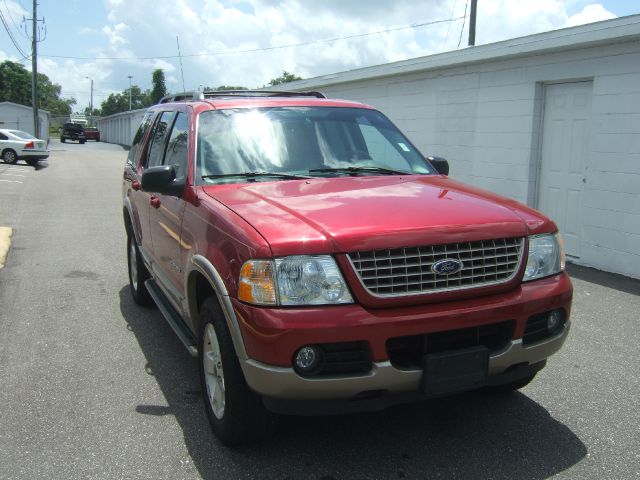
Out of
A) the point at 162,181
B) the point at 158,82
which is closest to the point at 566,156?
the point at 162,181

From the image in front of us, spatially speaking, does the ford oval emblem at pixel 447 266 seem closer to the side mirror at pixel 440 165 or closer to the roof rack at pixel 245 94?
the side mirror at pixel 440 165

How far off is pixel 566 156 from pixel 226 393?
7056 mm

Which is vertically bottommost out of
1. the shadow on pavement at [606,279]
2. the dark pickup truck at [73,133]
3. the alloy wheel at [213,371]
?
the shadow on pavement at [606,279]

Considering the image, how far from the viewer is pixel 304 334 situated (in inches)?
108

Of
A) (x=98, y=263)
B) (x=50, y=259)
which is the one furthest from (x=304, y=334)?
(x=50, y=259)

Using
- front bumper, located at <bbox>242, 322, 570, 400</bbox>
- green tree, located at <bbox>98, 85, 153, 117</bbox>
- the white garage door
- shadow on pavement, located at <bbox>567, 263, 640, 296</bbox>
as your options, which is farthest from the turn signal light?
green tree, located at <bbox>98, 85, 153, 117</bbox>

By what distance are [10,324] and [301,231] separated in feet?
12.7

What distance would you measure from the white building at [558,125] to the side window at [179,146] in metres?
5.65

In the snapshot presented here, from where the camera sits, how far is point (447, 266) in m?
2.97

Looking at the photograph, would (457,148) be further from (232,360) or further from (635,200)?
(232,360)

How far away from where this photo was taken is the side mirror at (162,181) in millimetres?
3830

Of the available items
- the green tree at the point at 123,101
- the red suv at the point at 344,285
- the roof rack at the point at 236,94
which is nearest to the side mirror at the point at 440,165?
the red suv at the point at 344,285

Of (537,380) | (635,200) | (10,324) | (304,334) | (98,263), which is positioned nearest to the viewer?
(304,334)

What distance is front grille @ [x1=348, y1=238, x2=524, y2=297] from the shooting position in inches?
113
